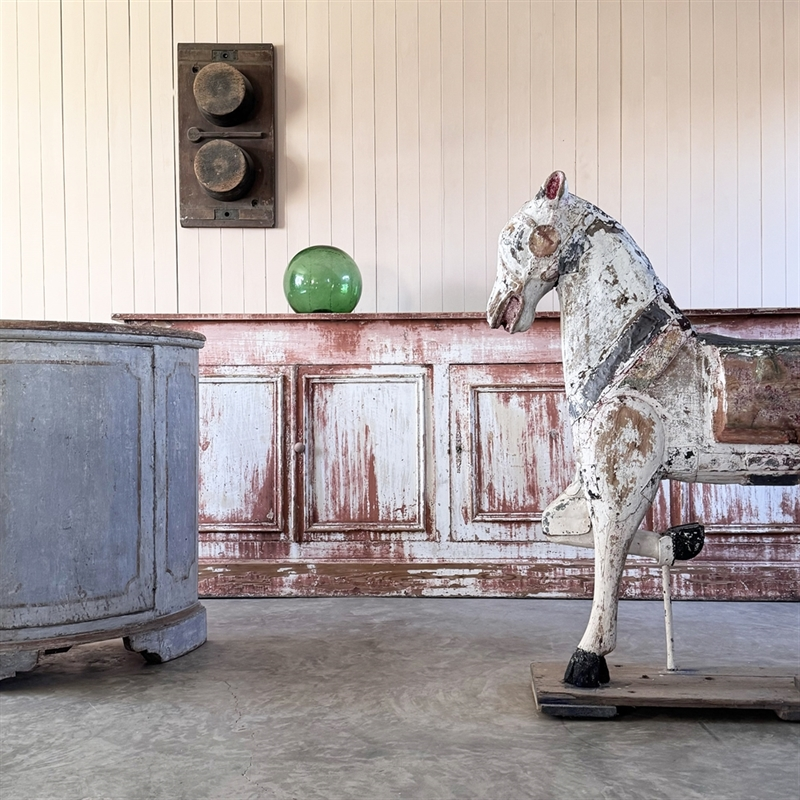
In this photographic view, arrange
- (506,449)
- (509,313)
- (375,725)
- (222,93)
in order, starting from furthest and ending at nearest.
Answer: (222,93)
(506,449)
(509,313)
(375,725)

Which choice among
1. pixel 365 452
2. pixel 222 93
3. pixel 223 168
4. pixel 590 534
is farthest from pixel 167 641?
pixel 222 93

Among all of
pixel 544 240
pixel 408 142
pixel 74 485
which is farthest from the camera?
pixel 408 142

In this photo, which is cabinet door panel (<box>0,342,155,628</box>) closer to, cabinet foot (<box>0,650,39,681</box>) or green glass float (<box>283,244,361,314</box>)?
cabinet foot (<box>0,650,39,681</box>)

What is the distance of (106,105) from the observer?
407 centimetres

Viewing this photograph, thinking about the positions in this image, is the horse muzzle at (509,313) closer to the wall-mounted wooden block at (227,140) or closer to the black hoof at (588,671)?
the black hoof at (588,671)

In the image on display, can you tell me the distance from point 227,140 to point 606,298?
2672 mm

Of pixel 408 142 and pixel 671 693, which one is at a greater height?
pixel 408 142

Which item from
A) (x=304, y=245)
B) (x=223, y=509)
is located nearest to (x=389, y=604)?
(x=223, y=509)

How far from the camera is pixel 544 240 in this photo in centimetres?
198

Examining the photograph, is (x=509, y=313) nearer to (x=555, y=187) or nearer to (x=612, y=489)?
(x=555, y=187)

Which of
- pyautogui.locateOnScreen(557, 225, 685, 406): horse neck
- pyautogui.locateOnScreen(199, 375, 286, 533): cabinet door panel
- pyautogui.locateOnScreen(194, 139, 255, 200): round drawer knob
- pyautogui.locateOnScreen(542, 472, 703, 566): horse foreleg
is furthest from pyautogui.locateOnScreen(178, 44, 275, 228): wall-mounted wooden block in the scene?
pyautogui.locateOnScreen(542, 472, 703, 566): horse foreleg

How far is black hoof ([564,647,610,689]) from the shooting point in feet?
6.42

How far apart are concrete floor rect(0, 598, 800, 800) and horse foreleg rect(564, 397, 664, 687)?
0.64ft

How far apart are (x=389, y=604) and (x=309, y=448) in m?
0.71
